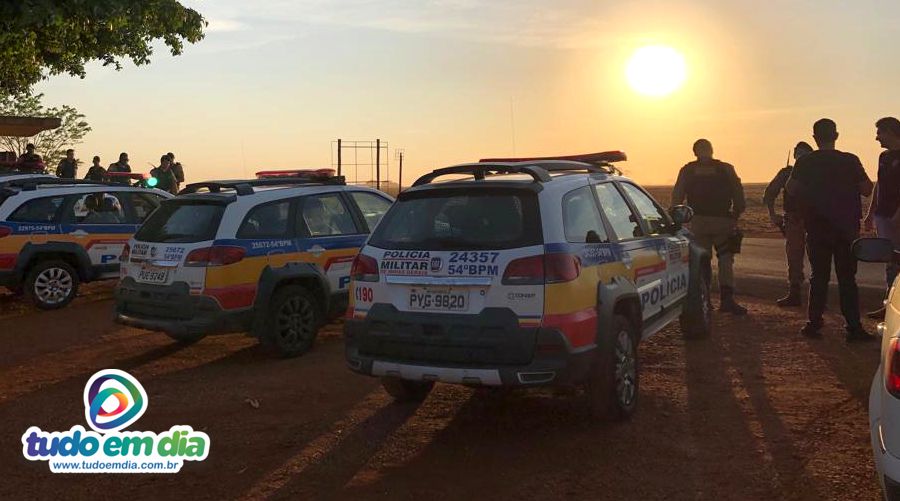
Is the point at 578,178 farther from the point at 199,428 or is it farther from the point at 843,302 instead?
the point at 843,302

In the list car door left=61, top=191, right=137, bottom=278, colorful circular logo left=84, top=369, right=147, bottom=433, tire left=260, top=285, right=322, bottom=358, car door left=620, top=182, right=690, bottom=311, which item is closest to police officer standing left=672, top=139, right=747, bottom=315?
car door left=620, top=182, right=690, bottom=311

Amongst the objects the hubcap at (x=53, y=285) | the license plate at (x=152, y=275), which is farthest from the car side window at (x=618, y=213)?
the hubcap at (x=53, y=285)

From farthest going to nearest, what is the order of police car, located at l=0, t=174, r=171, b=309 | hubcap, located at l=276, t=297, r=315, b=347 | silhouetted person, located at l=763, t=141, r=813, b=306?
police car, located at l=0, t=174, r=171, b=309 → silhouetted person, located at l=763, t=141, r=813, b=306 → hubcap, located at l=276, t=297, r=315, b=347

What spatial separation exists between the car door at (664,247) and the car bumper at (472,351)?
5.87ft

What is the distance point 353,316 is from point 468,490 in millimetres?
1515

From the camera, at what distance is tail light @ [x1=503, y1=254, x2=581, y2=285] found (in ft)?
15.2

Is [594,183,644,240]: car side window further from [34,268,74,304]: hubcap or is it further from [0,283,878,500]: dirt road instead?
[34,268,74,304]: hubcap

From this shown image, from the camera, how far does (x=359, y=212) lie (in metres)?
8.30

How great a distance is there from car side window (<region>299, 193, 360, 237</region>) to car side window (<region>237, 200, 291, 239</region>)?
184 mm

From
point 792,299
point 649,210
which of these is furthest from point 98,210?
point 792,299

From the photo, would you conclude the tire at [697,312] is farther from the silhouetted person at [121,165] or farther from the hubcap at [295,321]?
the silhouetted person at [121,165]

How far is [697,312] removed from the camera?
772 centimetres

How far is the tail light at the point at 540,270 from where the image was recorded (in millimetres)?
4641
